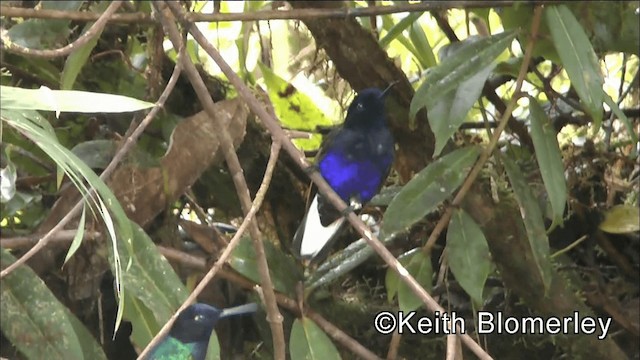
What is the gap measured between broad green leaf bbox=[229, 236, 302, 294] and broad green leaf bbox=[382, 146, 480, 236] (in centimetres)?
25

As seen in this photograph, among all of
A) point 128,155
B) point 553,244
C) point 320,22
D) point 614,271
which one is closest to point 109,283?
point 128,155

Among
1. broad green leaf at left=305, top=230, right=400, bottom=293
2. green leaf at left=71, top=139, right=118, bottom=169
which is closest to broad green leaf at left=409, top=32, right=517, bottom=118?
broad green leaf at left=305, top=230, right=400, bottom=293

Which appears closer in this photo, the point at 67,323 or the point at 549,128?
the point at 67,323

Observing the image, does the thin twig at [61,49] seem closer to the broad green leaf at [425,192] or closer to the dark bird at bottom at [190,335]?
the dark bird at bottom at [190,335]

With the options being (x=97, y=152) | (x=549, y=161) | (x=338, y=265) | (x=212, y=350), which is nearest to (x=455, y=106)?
(x=549, y=161)

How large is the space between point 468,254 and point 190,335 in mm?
509

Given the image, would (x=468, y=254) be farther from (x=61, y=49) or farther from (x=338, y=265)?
(x=61, y=49)

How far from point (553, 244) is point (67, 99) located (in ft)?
5.46

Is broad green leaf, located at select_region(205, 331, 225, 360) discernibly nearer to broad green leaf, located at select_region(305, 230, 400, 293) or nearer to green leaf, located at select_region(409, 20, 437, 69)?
broad green leaf, located at select_region(305, 230, 400, 293)

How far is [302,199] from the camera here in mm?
2250

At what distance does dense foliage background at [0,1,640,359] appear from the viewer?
1.54 m

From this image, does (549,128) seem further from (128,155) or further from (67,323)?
(67,323)

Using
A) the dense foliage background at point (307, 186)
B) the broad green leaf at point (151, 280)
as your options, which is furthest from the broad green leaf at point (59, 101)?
the broad green leaf at point (151, 280)

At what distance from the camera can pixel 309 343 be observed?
1590 mm
